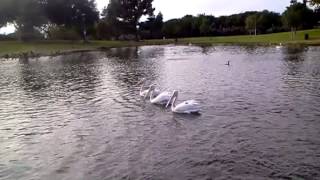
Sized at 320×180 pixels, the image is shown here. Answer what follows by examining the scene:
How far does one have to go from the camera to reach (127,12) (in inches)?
6211

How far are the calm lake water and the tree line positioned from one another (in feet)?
232

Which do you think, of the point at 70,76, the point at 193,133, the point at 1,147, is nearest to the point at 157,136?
the point at 193,133

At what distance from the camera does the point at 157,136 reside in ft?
63.7

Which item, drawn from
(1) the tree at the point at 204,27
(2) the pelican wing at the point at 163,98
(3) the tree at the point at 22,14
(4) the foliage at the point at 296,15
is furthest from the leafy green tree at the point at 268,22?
(2) the pelican wing at the point at 163,98

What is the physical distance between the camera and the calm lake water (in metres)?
15.3

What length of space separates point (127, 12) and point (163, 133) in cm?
14152

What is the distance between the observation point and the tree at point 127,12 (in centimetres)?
15625

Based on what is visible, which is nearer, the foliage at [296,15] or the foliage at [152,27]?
the foliage at [296,15]

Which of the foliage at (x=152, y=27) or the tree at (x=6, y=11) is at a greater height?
the tree at (x=6, y=11)

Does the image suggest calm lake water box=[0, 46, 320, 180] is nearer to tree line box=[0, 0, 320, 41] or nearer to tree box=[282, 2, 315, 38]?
tree line box=[0, 0, 320, 41]

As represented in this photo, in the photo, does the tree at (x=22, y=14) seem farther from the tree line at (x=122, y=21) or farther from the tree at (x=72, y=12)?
the tree at (x=72, y=12)

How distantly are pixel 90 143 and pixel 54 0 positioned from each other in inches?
4117

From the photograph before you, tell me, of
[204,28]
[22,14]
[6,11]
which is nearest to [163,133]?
[22,14]

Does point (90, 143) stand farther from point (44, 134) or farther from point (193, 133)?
point (193, 133)
